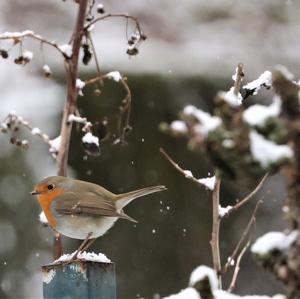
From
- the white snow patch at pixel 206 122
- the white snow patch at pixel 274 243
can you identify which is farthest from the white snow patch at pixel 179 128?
the white snow patch at pixel 274 243

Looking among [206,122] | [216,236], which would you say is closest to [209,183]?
[216,236]

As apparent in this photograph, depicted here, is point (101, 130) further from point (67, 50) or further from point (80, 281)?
point (80, 281)

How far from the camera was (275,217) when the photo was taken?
6793 millimetres

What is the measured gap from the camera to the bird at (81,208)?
9.90 ft

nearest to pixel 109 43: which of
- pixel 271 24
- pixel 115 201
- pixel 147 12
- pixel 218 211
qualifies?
pixel 147 12

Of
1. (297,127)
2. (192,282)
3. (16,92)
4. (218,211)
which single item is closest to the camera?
(297,127)

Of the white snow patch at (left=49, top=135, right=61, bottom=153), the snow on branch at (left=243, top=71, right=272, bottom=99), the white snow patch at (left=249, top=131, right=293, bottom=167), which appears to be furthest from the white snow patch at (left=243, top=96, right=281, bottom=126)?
the white snow patch at (left=49, top=135, right=61, bottom=153)

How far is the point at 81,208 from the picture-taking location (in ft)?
10.0

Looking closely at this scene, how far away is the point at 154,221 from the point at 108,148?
0.58 meters

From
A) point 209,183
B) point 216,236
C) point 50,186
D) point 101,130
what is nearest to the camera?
point 216,236

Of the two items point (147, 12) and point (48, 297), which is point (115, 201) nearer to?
point (48, 297)

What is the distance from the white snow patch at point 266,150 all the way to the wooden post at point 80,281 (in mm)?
838

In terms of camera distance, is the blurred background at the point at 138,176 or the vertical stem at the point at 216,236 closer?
the vertical stem at the point at 216,236

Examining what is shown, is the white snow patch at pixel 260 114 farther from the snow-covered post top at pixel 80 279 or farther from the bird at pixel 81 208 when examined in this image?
the bird at pixel 81 208
